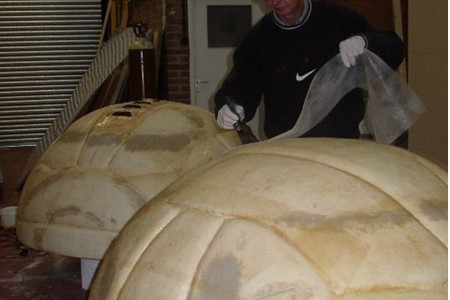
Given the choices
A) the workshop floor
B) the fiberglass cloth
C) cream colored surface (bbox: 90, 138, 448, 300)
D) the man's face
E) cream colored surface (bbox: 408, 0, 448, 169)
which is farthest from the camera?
cream colored surface (bbox: 408, 0, 448, 169)

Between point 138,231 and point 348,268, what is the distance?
0.55 metres

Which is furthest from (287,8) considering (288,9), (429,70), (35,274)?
(429,70)

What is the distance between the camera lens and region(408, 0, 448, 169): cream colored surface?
5942 millimetres

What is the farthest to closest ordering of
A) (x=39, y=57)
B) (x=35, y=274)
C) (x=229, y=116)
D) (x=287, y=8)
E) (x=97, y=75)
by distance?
(x=39, y=57) → (x=97, y=75) → (x=35, y=274) → (x=287, y=8) → (x=229, y=116)

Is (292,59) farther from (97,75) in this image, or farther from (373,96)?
(97,75)

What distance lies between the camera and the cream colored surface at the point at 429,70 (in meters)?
5.94

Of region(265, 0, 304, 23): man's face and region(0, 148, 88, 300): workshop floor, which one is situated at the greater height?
region(265, 0, 304, 23): man's face

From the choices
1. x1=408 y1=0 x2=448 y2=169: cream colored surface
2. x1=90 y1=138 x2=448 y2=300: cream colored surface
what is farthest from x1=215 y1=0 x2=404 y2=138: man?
x1=408 y1=0 x2=448 y2=169: cream colored surface

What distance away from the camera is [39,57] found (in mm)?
13273

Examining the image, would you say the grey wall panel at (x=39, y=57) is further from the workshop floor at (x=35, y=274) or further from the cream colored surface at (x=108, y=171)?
the cream colored surface at (x=108, y=171)

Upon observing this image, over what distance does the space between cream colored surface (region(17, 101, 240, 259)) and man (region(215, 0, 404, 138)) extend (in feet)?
1.01

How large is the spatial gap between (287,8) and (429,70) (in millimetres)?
2974

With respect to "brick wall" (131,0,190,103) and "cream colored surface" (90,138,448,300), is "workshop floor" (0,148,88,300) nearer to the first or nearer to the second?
"cream colored surface" (90,138,448,300)

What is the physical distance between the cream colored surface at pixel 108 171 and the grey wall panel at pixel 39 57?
938 cm
